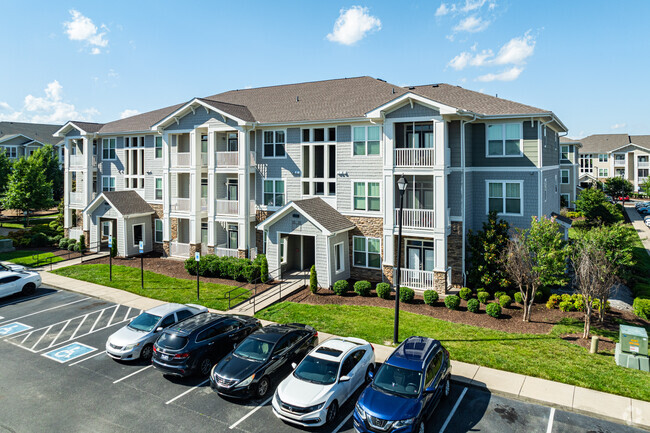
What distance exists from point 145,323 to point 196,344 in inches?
128

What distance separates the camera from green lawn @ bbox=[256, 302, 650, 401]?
13555mm

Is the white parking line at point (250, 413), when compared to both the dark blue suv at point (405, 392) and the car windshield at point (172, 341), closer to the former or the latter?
the dark blue suv at point (405, 392)

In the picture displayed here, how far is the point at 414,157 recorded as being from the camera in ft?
75.9

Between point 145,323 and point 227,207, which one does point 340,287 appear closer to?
point 145,323

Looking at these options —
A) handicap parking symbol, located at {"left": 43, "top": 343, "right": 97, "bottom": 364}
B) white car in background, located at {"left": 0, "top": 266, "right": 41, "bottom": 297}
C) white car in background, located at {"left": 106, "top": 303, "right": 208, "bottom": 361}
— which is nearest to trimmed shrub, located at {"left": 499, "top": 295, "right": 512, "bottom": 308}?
white car in background, located at {"left": 106, "top": 303, "right": 208, "bottom": 361}

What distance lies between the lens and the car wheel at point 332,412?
11.2 meters

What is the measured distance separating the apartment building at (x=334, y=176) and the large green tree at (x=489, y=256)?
669 mm

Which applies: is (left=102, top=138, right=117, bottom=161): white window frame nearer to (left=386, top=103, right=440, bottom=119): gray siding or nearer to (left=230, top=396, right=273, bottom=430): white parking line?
(left=386, top=103, right=440, bottom=119): gray siding

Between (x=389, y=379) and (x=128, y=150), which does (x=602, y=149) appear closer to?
(x=128, y=150)

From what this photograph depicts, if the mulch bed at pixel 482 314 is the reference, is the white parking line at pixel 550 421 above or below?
below

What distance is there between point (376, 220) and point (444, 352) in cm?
1245

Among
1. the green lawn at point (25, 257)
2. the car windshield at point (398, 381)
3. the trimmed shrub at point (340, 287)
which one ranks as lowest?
the car windshield at point (398, 381)

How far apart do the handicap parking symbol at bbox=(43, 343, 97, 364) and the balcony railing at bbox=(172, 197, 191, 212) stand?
15104 mm

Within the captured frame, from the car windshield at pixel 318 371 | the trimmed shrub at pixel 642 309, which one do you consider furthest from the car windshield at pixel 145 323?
the trimmed shrub at pixel 642 309
